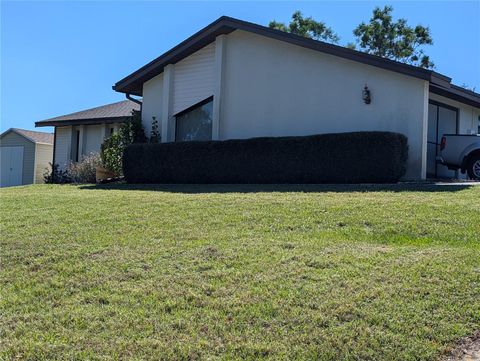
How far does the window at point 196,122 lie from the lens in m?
18.1

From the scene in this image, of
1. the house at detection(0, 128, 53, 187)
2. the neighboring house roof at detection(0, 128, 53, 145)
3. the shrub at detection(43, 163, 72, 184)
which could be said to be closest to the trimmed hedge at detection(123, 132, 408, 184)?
the shrub at detection(43, 163, 72, 184)

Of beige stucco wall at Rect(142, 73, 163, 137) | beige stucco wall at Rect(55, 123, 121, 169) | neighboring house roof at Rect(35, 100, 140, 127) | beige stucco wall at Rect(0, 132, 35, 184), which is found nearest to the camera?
beige stucco wall at Rect(142, 73, 163, 137)

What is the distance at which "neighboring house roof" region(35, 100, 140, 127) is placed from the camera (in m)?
24.1

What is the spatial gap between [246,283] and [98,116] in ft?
69.1

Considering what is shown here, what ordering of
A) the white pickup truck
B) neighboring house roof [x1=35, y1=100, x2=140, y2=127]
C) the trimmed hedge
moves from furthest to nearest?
neighboring house roof [x1=35, y1=100, x2=140, y2=127], the white pickup truck, the trimmed hedge

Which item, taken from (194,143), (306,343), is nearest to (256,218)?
(306,343)

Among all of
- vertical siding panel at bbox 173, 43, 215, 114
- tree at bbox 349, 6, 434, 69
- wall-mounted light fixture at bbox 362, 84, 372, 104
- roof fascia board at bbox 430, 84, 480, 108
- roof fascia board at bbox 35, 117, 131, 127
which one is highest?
tree at bbox 349, 6, 434, 69

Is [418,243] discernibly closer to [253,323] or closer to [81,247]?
[253,323]

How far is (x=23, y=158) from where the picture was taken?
2912 centimetres

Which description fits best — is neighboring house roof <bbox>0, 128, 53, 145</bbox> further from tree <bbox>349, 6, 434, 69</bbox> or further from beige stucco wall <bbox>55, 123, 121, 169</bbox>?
tree <bbox>349, 6, 434, 69</bbox>

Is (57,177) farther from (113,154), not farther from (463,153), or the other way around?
(463,153)

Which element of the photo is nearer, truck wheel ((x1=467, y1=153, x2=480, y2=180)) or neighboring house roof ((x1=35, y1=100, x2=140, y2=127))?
truck wheel ((x1=467, y1=153, x2=480, y2=180))

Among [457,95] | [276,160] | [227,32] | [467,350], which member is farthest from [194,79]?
[467,350]

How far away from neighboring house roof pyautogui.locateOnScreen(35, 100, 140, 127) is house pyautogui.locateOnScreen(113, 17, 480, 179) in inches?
159
